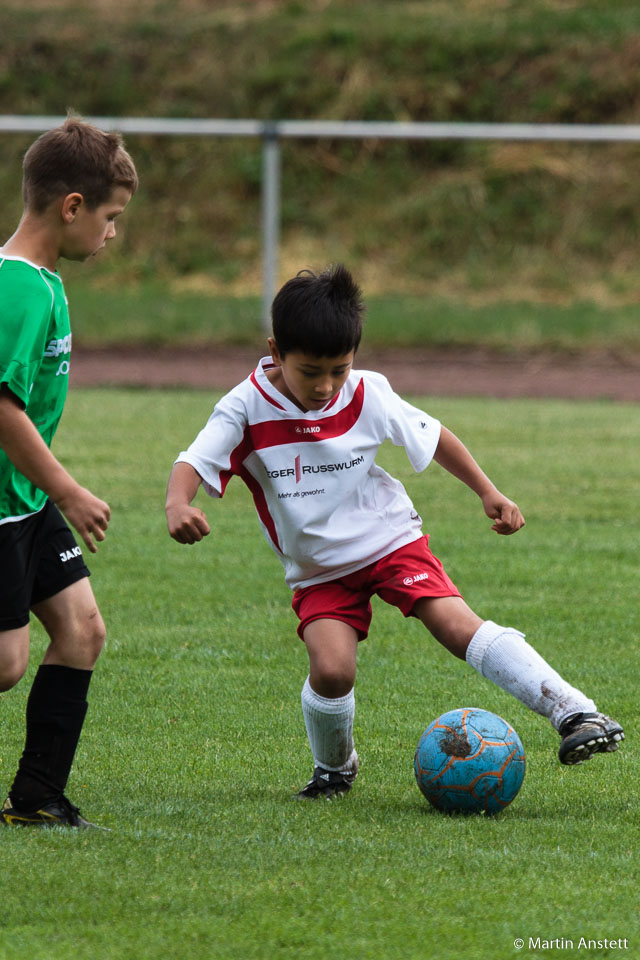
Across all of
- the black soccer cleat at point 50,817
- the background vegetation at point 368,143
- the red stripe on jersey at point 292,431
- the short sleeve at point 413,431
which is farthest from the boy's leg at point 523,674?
the background vegetation at point 368,143

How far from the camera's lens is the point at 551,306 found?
1712 cm

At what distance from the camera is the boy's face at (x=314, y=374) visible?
360cm

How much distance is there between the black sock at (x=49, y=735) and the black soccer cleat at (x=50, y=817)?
1cm

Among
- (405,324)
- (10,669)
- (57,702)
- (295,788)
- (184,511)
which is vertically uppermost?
(184,511)

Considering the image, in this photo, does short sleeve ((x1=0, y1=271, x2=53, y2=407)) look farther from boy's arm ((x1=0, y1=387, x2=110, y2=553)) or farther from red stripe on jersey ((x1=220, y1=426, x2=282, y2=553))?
red stripe on jersey ((x1=220, y1=426, x2=282, y2=553))

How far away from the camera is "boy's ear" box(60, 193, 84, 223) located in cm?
329

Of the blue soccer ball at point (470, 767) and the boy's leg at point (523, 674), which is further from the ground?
the boy's leg at point (523, 674)

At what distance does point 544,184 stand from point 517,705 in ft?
50.5

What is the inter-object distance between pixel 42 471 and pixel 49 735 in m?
0.73

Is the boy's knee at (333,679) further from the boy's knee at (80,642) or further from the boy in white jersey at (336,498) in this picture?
the boy's knee at (80,642)

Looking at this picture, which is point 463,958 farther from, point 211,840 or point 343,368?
point 343,368

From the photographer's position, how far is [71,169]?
130 inches

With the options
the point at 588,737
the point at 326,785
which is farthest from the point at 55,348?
the point at 588,737

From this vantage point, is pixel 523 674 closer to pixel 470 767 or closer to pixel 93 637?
pixel 470 767
